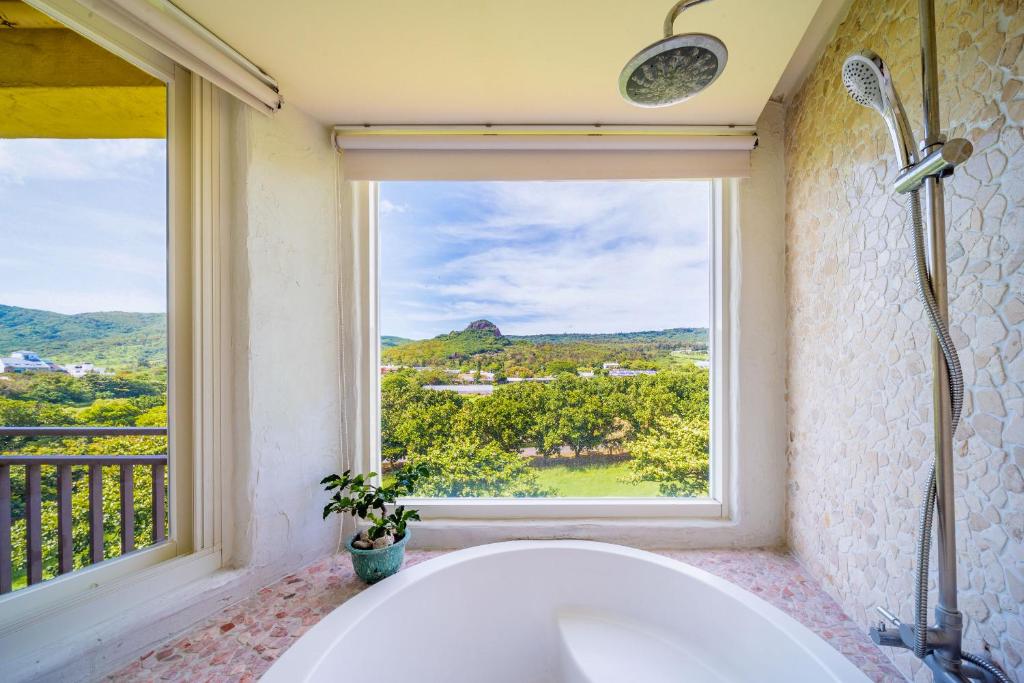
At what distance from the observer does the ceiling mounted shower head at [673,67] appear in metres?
0.68

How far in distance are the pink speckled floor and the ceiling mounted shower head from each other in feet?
4.62

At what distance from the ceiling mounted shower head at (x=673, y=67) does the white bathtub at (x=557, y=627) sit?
4.38ft

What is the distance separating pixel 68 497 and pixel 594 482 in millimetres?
1576

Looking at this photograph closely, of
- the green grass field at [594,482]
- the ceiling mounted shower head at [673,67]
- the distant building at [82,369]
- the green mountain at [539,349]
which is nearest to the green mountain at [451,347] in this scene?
the green mountain at [539,349]

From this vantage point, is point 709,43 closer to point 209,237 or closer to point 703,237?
point 703,237

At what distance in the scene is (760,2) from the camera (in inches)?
34.0

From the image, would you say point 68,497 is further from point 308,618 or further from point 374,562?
point 374,562

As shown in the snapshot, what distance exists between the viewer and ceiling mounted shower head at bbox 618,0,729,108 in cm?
68

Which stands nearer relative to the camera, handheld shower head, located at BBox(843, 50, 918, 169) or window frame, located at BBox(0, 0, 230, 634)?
handheld shower head, located at BBox(843, 50, 918, 169)

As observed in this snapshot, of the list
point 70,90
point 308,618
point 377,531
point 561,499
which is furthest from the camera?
point 561,499

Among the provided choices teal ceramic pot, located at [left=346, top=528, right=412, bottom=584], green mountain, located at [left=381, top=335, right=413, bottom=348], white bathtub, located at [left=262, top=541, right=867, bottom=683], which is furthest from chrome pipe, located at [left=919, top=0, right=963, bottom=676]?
green mountain, located at [left=381, top=335, right=413, bottom=348]

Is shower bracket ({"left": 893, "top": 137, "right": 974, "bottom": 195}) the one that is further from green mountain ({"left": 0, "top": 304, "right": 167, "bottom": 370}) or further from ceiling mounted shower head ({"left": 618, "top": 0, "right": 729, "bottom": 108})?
green mountain ({"left": 0, "top": 304, "right": 167, "bottom": 370})

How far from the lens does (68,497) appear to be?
914mm

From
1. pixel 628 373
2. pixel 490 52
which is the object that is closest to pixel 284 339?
pixel 490 52
